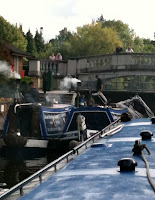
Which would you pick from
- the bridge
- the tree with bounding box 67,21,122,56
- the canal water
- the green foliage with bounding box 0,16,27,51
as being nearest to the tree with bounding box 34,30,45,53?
the green foliage with bounding box 0,16,27,51

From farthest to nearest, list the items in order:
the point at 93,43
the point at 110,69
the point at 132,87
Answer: the point at 93,43 < the point at 110,69 < the point at 132,87

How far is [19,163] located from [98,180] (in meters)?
11.4

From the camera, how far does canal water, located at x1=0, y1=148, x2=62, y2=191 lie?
538 inches

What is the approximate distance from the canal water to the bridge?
43.6 ft

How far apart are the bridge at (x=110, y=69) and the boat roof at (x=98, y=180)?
23580mm

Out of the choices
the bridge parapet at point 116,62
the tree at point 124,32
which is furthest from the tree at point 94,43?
the bridge parapet at point 116,62

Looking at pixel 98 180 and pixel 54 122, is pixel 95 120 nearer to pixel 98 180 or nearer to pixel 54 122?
pixel 54 122

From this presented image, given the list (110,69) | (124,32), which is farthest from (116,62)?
(124,32)

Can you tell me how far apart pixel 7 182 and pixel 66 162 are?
263 inches

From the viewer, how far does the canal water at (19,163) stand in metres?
13.7

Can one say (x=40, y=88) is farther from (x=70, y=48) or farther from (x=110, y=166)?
(x=110, y=166)

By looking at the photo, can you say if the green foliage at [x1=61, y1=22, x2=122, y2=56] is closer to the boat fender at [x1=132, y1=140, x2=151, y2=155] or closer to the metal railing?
the metal railing

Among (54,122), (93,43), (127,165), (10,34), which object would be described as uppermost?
(10,34)

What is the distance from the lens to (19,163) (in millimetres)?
16312
